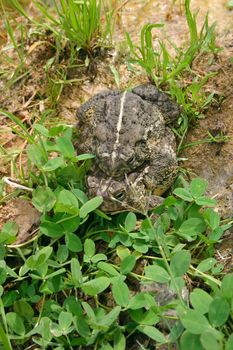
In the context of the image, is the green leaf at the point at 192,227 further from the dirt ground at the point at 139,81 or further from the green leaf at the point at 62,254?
the green leaf at the point at 62,254

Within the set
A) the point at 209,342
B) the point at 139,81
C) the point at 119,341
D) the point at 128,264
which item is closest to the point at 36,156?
the point at 128,264

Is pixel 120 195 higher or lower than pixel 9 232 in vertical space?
higher

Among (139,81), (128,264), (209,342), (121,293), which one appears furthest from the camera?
(139,81)

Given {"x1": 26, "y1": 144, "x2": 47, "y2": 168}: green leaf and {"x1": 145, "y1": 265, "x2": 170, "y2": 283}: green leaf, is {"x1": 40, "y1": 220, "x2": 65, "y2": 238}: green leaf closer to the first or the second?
{"x1": 26, "y1": 144, "x2": 47, "y2": 168}: green leaf

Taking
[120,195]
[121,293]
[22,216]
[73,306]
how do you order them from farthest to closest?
[22,216] → [120,195] → [73,306] → [121,293]

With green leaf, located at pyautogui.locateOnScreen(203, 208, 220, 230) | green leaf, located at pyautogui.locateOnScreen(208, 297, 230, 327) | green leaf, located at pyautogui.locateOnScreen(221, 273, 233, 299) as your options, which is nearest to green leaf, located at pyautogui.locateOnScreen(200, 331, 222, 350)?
green leaf, located at pyautogui.locateOnScreen(208, 297, 230, 327)

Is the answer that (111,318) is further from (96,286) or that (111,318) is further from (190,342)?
(190,342)
